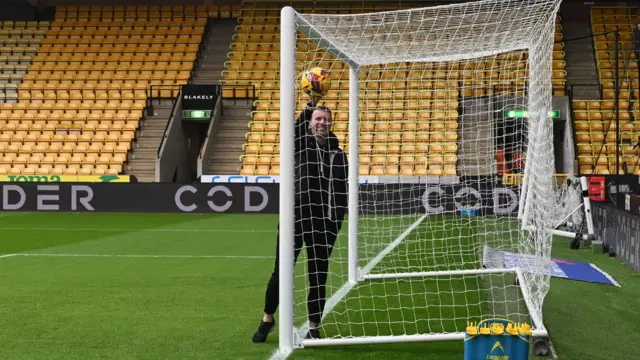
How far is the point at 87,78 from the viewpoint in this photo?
26.0 metres

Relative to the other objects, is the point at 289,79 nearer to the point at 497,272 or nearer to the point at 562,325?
the point at 562,325

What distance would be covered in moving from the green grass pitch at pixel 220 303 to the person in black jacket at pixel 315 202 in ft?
0.85

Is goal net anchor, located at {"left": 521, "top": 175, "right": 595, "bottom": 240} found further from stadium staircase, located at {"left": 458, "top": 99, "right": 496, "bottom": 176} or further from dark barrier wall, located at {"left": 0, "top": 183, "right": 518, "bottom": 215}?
dark barrier wall, located at {"left": 0, "top": 183, "right": 518, "bottom": 215}

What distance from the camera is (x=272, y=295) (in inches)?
209

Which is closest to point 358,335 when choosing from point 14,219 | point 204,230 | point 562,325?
point 562,325

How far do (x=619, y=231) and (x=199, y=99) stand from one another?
15.7 m

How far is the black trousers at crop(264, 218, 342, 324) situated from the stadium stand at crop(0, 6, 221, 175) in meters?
17.5

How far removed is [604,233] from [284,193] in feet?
25.8

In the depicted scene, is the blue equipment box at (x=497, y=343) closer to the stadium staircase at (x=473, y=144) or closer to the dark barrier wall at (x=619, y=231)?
the dark barrier wall at (x=619, y=231)

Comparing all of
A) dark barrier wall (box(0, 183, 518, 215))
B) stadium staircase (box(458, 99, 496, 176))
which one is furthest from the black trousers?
dark barrier wall (box(0, 183, 518, 215))

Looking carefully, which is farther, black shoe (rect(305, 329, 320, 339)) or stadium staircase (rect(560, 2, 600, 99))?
stadium staircase (rect(560, 2, 600, 99))

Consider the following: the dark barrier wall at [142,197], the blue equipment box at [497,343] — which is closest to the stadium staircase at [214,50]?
the dark barrier wall at [142,197]

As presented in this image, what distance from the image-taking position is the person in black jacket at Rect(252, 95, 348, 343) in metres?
5.32

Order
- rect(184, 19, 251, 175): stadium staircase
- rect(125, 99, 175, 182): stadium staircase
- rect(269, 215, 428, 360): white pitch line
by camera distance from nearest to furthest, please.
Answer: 1. rect(269, 215, 428, 360): white pitch line
2. rect(125, 99, 175, 182): stadium staircase
3. rect(184, 19, 251, 175): stadium staircase
